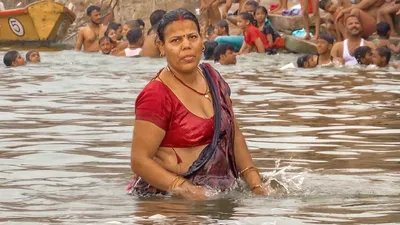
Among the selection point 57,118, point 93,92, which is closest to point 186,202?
point 57,118

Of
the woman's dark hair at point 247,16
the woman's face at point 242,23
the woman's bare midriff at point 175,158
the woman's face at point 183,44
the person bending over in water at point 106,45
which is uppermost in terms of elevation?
the woman's face at point 183,44

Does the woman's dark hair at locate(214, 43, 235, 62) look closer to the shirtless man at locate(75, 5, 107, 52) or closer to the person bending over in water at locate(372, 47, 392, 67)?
the person bending over in water at locate(372, 47, 392, 67)

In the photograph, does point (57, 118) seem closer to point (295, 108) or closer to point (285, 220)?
point (295, 108)

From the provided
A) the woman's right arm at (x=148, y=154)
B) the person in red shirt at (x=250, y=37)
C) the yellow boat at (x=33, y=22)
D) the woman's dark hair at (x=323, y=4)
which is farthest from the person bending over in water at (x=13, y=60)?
the woman's right arm at (x=148, y=154)

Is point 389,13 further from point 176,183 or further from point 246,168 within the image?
point 176,183

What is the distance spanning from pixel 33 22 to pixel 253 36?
28.3ft

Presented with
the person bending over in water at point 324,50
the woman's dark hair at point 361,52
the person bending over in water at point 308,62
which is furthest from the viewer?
the person bending over in water at point 324,50

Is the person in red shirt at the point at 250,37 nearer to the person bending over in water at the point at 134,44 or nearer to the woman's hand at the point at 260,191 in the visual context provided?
the person bending over in water at the point at 134,44

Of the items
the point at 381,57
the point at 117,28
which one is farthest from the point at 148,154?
the point at 117,28

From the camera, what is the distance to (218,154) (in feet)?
19.9

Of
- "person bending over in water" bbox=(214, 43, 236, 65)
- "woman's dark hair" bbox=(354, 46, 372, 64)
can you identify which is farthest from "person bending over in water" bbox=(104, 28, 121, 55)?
"woman's dark hair" bbox=(354, 46, 372, 64)

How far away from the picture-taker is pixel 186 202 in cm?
600

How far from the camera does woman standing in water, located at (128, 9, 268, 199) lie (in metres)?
5.94

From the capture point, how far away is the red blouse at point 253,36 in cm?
1927
